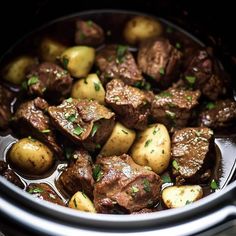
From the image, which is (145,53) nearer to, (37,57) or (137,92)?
(137,92)

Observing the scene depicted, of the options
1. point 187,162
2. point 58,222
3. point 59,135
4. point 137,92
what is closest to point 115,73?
point 137,92

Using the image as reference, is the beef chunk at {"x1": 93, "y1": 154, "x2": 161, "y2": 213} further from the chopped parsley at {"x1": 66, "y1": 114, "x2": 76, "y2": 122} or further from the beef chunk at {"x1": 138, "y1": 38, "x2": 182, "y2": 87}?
the beef chunk at {"x1": 138, "y1": 38, "x2": 182, "y2": 87}

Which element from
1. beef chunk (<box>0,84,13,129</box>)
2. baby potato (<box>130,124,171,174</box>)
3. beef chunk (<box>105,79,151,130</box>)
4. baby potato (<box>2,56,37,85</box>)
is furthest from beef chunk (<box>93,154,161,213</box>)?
baby potato (<box>2,56,37,85</box>)

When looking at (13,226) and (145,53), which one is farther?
(145,53)

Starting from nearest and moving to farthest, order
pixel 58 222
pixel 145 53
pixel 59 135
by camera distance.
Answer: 1. pixel 58 222
2. pixel 59 135
3. pixel 145 53

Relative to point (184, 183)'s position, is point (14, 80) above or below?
above

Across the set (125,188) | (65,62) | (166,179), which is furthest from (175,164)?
(65,62)

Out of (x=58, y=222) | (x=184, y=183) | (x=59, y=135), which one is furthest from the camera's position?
(x=59, y=135)
